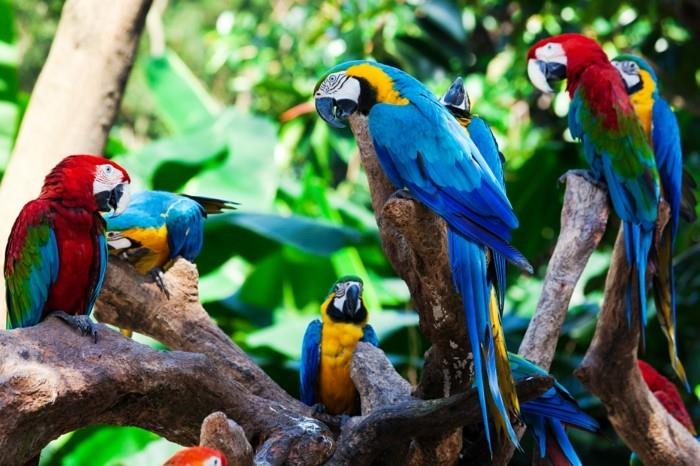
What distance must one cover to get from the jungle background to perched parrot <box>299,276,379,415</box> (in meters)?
1.28

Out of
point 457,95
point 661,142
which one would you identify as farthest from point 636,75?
point 457,95

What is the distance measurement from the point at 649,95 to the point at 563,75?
0.23 m

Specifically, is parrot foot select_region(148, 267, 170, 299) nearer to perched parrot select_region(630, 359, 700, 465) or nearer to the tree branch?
the tree branch

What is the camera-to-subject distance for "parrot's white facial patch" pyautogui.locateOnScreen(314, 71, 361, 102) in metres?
1.60

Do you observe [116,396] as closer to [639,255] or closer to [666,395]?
[639,255]

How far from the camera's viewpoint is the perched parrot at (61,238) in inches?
63.9

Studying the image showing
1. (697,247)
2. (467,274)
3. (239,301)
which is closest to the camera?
(467,274)

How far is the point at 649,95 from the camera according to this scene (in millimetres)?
2309

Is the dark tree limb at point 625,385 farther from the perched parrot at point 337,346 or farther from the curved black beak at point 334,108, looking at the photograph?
the curved black beak at point 334,108

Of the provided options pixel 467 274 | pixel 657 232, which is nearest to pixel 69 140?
pixel 467 274

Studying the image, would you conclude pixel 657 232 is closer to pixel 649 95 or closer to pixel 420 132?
pixel 649 95

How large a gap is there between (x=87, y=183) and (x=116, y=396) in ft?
1.23

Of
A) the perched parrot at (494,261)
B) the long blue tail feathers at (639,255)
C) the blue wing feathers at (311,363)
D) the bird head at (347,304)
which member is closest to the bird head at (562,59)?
the long blue tail feathers at (639,255)

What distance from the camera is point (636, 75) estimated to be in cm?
231
